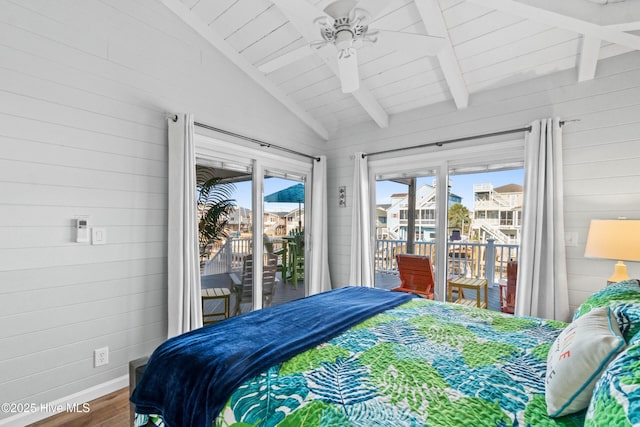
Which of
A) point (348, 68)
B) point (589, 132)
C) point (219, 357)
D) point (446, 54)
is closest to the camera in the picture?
point (219, 357)

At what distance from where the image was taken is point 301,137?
402 centimetres

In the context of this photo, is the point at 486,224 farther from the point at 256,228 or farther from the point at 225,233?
the point at 225,233

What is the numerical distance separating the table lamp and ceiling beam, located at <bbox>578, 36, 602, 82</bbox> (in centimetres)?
127

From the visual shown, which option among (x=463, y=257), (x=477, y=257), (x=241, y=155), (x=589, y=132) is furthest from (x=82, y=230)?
(x=589, y=132)

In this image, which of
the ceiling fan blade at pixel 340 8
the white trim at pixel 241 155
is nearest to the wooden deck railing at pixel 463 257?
the white trim at pixel 241 155

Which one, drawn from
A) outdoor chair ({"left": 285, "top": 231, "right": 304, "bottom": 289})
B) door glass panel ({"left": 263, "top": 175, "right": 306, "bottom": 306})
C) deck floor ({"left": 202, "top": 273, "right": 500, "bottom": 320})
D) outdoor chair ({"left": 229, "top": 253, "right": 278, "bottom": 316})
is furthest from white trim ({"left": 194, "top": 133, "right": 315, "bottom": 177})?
deck floor ({"left": 202, "top": 273, "right": 500, "bottom": 320})

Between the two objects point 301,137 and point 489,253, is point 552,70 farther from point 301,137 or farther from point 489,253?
point 301,137

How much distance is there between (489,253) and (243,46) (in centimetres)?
327

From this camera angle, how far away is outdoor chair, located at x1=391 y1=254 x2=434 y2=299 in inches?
138

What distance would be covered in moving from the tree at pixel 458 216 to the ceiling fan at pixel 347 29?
74.2 inches

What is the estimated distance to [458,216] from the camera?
3.41m

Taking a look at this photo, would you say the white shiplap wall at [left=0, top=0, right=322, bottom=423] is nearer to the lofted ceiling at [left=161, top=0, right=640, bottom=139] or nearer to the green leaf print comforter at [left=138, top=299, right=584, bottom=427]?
the lofted ceiling at [left=161, top=0, right=640, bottom=139]

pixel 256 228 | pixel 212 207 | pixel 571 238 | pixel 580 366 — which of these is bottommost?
Answer: pixel 580 366

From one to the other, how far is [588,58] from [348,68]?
1984 millimetres
